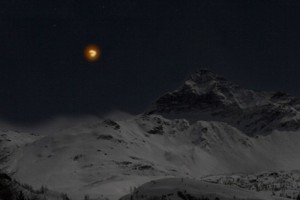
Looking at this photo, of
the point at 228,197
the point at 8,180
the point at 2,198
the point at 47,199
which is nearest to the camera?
the point at 2,198

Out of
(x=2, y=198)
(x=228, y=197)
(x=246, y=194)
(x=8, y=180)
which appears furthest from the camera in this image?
(x=246, y=194)

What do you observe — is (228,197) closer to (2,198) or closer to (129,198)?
(129,198)

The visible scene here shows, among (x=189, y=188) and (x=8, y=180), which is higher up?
(x=189, y=188)

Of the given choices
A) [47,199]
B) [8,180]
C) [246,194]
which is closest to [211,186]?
[246,194]

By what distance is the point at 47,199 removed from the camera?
46.0 m

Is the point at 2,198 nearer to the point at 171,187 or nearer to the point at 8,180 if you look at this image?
the point at 8,180

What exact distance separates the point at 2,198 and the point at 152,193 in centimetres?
2557

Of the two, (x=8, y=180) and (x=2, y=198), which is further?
(x=8, y=180)

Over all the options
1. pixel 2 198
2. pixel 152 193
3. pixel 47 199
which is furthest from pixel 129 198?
pixel 2 198

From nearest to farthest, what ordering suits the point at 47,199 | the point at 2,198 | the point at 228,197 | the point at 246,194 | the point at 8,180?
the point at 2,198 → the point at 8,180 → the point at 47,199 → the point at 228,197 → the point at 246,194

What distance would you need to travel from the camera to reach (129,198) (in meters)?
60.9

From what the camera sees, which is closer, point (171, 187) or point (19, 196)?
point (19, 196)

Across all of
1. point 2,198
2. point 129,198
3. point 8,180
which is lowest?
point 2,198

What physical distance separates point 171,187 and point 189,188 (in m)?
2.01
